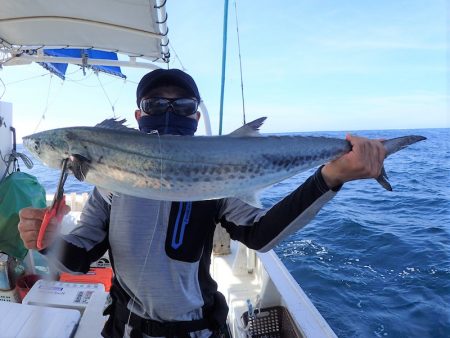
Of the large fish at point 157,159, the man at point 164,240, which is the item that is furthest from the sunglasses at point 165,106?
the large fish at point 157,159

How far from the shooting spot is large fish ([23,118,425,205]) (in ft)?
5.32

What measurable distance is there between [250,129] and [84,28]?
3138 mm

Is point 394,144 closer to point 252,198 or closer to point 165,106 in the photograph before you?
point 252,198

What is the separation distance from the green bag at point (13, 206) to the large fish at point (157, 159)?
248 cm

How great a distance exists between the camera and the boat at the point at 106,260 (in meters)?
3.24

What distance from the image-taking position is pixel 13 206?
3.79 meters

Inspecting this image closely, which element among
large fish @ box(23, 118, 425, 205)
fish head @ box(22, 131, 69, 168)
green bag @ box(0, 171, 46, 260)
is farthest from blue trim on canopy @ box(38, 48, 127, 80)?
large fish @ box(23, 118, 425, 205)

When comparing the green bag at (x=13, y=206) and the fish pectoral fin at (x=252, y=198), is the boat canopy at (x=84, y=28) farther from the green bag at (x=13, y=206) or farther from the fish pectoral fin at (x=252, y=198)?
the fish pectoral fin at (x=252, y=198)

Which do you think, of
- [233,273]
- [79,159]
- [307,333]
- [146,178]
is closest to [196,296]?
[146,178]

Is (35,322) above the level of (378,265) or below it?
above

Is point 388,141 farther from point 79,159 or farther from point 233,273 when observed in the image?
point 233,273

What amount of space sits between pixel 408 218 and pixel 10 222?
37.7ft

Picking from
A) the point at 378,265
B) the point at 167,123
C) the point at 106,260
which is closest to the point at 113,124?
the point at 167,123

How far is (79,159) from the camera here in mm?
1608
